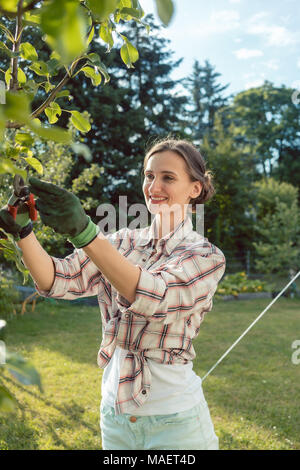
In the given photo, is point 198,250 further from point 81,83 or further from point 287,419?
point 81,83

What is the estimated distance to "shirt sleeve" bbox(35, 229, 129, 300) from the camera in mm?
1551

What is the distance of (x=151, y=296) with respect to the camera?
1239 mm

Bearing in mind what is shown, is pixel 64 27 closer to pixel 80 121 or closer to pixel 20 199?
pixel 80 121

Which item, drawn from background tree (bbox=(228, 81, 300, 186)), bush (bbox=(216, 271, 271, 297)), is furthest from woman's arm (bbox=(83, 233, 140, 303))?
background tree (bbox=(228, 81, 300, 186))

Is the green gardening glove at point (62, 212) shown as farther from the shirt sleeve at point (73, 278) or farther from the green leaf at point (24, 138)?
the shirt sleeve at point (73, 278)

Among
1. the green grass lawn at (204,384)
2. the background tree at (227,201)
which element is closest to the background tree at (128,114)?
the background tree at (227,201)

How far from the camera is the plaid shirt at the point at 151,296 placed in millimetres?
1325

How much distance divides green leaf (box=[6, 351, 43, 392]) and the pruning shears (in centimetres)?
72

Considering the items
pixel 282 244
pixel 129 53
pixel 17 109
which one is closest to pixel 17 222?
pixel 129 53

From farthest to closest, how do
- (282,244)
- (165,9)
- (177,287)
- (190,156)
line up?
(282,244) → (190,156) → (177,287) → (165,9)

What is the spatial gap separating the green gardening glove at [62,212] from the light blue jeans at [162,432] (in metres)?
0.75

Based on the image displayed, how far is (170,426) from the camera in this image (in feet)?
4.92

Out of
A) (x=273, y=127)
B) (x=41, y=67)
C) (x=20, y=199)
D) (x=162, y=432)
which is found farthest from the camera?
(x=273, y=127)

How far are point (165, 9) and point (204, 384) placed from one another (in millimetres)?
4596
